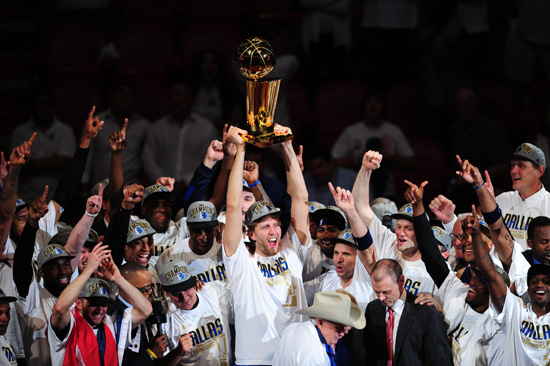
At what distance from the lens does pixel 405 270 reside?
8.13 meters

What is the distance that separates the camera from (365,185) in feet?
26.2

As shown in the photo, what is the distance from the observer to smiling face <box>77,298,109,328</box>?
289 inches

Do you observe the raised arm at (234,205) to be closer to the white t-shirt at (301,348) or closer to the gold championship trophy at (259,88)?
the gold championship trophy at (259,88)

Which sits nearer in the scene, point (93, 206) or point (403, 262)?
point (93, 206)

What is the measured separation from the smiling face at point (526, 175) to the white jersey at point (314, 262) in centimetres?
183

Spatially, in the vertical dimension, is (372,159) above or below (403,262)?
above

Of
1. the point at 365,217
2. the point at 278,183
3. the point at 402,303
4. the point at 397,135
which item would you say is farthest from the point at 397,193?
the point at 402,303

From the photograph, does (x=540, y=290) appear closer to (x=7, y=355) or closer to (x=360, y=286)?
(x=360, y=286)

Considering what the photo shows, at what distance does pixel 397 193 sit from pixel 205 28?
10.5 feet

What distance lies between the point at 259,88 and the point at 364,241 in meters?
1.74

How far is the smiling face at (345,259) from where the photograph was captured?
794cm

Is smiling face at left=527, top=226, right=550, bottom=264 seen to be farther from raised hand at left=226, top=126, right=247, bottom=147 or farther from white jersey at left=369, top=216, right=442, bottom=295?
raised hand at left=226, top=126, right=247, bottom=147

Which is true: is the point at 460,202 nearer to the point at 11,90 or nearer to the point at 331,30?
the point at 331,30

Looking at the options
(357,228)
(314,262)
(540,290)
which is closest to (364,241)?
(357,228)
